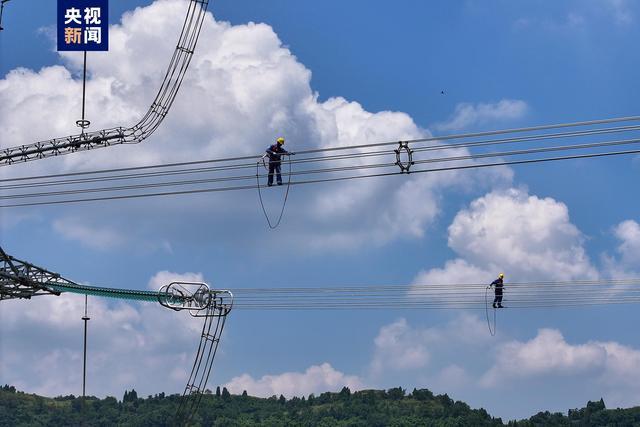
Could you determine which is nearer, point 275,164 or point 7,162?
point 275,164

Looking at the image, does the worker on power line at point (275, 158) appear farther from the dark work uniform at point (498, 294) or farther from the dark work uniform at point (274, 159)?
the dark work uniform at point (498, 294)

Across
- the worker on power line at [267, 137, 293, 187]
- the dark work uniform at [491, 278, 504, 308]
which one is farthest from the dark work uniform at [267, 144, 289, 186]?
the dark work uniform at [491, 278, 504, 308]

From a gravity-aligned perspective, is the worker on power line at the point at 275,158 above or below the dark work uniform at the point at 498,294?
above

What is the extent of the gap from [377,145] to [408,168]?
216cm

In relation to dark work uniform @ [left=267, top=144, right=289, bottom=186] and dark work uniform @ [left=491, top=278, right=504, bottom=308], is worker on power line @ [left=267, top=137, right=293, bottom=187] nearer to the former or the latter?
dark work uniform @ [left=267, top=144, right=289, bottom=186]

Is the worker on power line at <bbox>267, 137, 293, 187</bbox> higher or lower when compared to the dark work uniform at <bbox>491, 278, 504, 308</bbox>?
higher

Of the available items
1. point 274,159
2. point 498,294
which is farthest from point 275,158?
point 498,294

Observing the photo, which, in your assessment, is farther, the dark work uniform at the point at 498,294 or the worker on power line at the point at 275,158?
the dark work uniform at the point at 498,294

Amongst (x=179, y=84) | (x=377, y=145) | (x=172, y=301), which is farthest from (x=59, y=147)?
(x=377, y=145)

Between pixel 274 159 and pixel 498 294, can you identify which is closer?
pixel 274 159

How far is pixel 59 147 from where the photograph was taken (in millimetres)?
75375

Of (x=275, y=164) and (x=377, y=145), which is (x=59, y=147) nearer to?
(x=275, y=164)

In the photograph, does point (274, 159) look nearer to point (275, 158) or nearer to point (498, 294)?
point (275, 158)

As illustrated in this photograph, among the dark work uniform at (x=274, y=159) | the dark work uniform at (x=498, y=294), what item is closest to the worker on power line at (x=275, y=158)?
the dark work uniform at (x=274, y=159)
